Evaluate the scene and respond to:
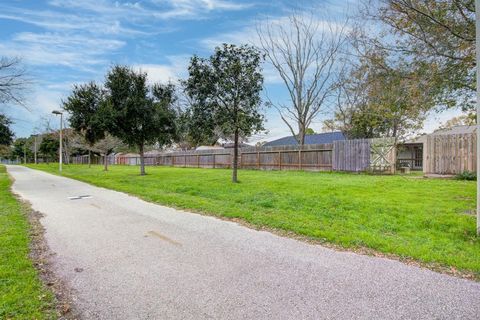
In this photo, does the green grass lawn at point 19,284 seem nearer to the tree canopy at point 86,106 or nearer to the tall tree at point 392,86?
the tall tree at point 392,86

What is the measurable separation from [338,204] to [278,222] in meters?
2.30

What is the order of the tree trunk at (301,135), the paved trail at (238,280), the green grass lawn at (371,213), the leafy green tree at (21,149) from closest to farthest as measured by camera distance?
the paved trail at (238,280), the green grass lawn at (371,213), the tree trunk at (301,135), the leafy green tree at (21,149)

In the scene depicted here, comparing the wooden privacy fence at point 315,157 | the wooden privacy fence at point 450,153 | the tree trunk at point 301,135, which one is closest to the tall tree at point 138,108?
the wooden privacy fence at point 315,157

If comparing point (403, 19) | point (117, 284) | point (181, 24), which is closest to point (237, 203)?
point (117, 284)

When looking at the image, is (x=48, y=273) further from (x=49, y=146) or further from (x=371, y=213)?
(x=49, y=146)

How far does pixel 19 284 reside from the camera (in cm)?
339

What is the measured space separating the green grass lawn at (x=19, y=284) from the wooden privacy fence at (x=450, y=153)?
49.5 ft

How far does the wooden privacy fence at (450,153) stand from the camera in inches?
518

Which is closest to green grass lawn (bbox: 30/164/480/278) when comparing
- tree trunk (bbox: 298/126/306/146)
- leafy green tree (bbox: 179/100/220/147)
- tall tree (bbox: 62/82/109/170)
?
leafy green tree (bbox: 179/100/220/147)

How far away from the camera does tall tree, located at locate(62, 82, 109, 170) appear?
18312 mm

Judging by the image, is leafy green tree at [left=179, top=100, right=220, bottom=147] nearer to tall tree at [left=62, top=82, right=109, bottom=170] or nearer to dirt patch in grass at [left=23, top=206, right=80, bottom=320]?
tall tree at [left=62, top=82, right=109, bottom=170]

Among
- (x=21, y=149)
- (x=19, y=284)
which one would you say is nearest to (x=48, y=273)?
(x=19, y=284)

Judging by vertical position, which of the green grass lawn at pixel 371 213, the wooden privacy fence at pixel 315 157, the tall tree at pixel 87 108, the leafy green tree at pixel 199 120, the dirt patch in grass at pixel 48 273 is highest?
the tall tree at pixel 87 108

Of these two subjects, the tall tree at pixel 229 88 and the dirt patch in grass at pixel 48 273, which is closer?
the dirt patch in grass at pixel 48 273
